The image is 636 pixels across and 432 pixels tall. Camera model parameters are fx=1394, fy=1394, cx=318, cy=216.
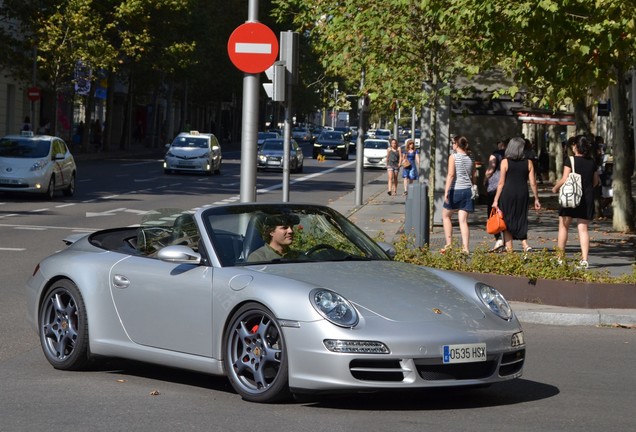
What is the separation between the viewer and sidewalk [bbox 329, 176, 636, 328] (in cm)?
1322

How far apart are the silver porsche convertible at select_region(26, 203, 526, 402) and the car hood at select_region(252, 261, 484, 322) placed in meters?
0.01

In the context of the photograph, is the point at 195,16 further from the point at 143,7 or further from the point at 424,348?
the point at 424,348

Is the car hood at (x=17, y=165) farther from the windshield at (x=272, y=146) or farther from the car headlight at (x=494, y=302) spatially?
the windshield at (x=272, y=146)

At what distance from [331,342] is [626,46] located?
32.6 feet

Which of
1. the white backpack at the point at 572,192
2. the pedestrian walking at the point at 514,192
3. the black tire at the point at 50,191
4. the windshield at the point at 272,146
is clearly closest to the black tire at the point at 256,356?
the white backpack at the point at 572,192

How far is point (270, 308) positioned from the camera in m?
8.11

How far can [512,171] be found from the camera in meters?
19.5

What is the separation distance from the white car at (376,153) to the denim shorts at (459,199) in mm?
48276

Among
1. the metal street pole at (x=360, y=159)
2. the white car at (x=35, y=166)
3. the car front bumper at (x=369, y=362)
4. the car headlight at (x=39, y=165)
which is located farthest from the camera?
the metal street pole at (x=360, y=159)

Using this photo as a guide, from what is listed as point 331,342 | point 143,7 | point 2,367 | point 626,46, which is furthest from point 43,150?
point 143,7

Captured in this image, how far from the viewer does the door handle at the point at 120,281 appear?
9211 mm

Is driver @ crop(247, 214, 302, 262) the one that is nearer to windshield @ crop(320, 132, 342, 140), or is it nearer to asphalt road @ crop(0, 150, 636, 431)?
asphalt road @ crop(0, 150, 636, 431)

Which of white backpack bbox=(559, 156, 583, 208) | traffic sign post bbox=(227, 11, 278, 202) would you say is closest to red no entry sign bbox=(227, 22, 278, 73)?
traffic sign post bbox=(227, 11, 278, 202)

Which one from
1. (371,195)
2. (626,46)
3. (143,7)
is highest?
(143,7)
